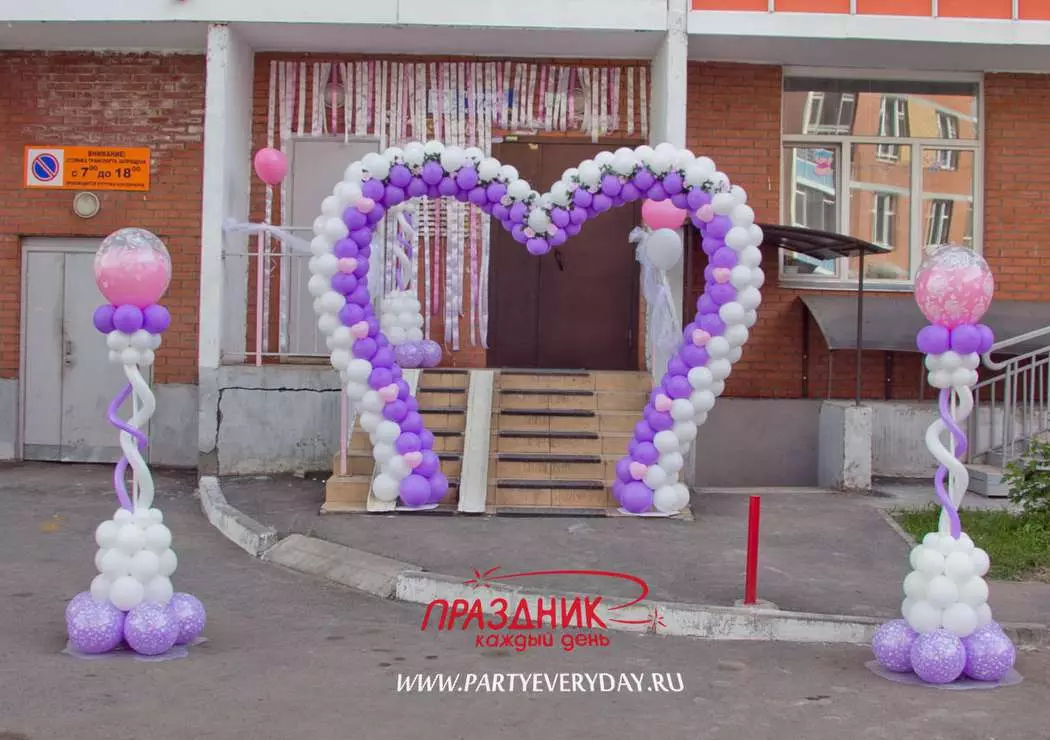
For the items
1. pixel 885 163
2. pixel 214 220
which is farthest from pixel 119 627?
pixel 885 163

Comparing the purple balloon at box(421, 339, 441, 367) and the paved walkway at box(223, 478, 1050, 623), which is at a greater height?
the purple balloon at box(421, 339, 441, 367)

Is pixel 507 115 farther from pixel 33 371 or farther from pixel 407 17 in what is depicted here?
pixel 33 371

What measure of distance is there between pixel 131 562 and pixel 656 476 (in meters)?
4.65

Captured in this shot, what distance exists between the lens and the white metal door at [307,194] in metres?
11.9

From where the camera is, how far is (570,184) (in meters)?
8.85

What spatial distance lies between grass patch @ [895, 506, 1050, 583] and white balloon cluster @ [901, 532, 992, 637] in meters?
2.25

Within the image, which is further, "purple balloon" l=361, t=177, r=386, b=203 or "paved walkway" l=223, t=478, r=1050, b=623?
"purple balloon" l=361, t=177, r=386, b=203

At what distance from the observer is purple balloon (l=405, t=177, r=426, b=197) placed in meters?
8.91

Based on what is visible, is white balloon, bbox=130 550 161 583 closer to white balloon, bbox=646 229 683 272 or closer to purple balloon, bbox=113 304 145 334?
purple balloon, bbox=113 304 145 334

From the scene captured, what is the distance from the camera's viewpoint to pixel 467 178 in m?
8.84

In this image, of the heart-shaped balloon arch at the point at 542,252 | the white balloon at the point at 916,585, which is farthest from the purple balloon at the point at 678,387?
the white balloon at the point at 916,585

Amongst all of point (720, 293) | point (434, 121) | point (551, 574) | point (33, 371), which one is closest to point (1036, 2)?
point (720, 293)

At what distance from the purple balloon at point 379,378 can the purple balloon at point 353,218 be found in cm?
116

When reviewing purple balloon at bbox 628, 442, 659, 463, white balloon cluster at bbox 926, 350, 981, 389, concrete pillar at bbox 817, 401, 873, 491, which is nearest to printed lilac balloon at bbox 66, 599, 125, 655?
white balloon cluster at bbox 926, 350, 981, 389
